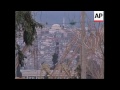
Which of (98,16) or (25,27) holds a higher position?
(98,16)

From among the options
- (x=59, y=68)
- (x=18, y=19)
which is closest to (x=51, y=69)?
(x=59, y=68)

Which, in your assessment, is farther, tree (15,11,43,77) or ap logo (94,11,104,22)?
tree (15,11,43,77)

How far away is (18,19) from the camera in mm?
7898

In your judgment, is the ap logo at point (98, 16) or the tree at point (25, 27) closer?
the ap logo at point (98, 16)

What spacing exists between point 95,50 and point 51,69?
107 cm

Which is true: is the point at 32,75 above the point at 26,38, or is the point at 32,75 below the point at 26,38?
below

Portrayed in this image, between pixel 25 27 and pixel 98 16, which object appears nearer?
pixel 98 16
